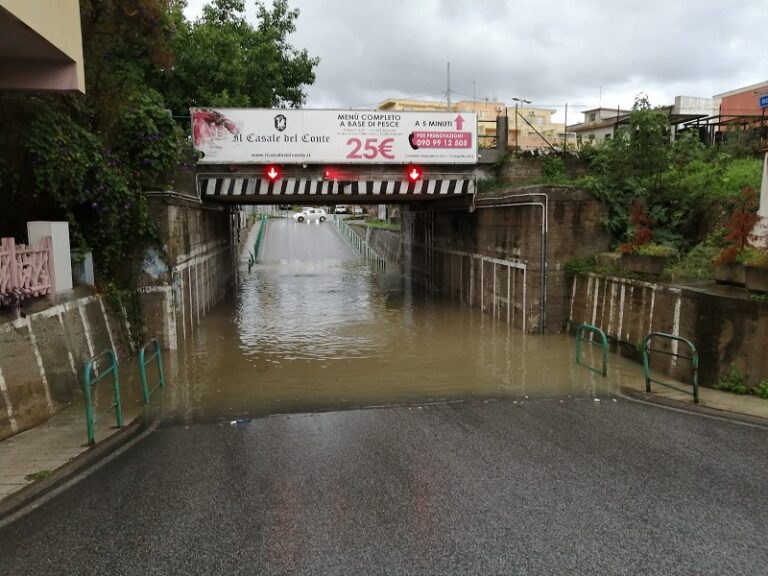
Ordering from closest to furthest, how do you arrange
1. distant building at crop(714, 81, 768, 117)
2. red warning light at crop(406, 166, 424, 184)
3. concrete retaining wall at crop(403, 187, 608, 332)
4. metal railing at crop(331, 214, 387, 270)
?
concrete retaining wall at crop(403, 187, 608, 332), red warning light at crop(406, 166, 424, 184), distant building at crop(714, 81, 768, 117), metal railing at crop(331, 214, 387, 270)

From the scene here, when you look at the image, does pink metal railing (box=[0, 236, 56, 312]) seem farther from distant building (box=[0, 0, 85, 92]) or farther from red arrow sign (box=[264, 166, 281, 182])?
red arrow sign (box=[264, 166, 281, 182])

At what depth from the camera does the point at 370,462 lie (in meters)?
6.40

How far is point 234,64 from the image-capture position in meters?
21.3

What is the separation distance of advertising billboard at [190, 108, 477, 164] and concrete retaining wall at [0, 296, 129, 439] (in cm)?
624

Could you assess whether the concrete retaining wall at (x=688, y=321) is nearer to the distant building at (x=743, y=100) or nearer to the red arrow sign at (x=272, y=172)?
the red arrow sign at (x=272, y=172)

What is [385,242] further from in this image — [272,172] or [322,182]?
[272,172]

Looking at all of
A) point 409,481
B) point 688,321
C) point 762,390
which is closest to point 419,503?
point 409,481

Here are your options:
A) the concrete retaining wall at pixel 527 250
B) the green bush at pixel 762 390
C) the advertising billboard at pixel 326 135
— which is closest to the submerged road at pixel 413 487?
the green bush at pixel 762 390

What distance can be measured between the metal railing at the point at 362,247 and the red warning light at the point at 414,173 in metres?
18.4

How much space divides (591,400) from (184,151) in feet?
35.8

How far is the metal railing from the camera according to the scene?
37.3m

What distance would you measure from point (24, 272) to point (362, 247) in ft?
119

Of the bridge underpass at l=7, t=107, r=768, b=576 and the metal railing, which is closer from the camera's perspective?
the bridge underpass at l=7, t=107, r=768, b=576

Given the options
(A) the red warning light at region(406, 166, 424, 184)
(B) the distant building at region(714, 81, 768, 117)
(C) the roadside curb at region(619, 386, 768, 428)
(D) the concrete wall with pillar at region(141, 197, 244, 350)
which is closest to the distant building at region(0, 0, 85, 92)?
(D) the concrete wall with pillar at region(141, 197, 244, 350)
